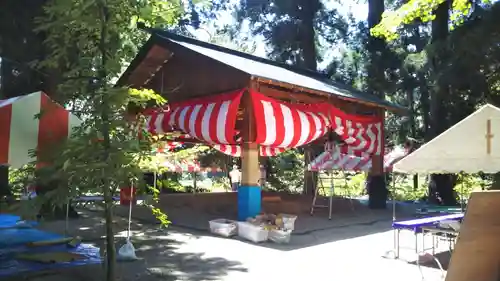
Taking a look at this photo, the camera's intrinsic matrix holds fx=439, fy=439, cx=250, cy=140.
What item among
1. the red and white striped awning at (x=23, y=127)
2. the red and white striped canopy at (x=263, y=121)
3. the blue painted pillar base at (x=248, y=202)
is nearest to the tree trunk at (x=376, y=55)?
the red and white striped canopy at (x=263, y=121)

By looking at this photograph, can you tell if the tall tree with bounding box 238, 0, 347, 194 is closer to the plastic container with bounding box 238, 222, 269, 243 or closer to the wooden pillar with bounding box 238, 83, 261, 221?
the wooden pillar with bounding box 238, 83, 261, 221

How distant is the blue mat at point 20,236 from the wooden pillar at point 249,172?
3.97m

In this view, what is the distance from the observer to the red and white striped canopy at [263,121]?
10219mm

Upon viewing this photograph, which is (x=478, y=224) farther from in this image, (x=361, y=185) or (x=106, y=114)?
(x=361, y=185)

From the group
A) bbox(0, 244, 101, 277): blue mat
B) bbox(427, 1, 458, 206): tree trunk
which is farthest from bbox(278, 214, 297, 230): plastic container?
bbox(427, 1, 458, 206): tree trunk

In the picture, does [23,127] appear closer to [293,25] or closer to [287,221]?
[287,221]

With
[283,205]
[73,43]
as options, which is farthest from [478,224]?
[283,205]

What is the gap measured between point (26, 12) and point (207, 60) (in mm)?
4428

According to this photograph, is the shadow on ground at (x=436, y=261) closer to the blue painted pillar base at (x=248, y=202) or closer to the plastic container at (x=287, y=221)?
the plastic container at (x=287, y=221)

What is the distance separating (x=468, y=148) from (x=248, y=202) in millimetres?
5047

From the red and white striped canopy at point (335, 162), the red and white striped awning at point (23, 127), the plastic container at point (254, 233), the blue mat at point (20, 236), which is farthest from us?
the red and white striped canopy at point (335, 162)

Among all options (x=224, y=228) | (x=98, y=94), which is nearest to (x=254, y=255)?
(x=224, y=228)

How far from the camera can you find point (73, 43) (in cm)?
504

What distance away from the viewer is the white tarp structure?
6180 mm
